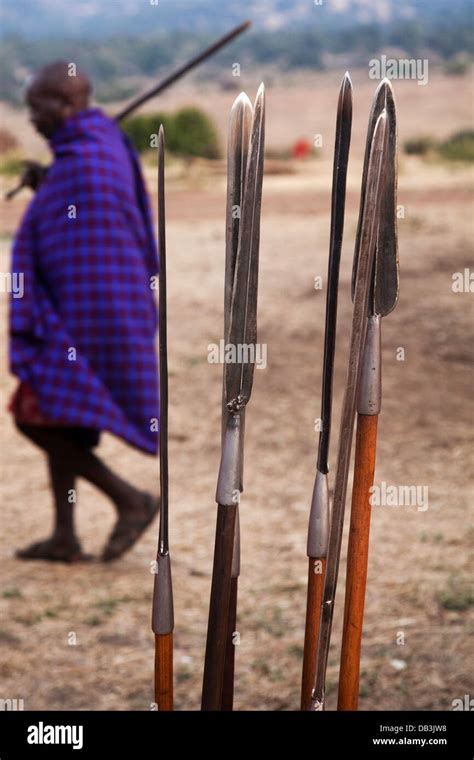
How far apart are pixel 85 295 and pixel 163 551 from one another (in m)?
2.07

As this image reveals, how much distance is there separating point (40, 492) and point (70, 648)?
1.36m

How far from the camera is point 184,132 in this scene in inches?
765

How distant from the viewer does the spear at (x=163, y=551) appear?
119 centimetres

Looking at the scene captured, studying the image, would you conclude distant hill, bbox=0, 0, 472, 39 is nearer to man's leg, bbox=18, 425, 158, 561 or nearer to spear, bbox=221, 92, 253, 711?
man's leg, bbox=18, 425, 158, 561

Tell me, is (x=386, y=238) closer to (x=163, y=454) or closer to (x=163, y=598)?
(x=163, y=454)

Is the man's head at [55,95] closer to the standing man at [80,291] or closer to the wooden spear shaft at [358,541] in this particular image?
the standing man at [80,291]

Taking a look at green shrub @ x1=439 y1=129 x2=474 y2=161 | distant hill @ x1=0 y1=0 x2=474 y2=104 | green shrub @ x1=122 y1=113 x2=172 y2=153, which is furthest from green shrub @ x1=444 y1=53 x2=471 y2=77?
green shrub @ x1=122 y1=113 x2=172 y2=153

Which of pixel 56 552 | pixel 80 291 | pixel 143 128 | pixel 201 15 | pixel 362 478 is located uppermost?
pixel 201 15

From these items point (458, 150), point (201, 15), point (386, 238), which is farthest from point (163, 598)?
point (201, 15)

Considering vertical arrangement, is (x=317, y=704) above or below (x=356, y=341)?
below

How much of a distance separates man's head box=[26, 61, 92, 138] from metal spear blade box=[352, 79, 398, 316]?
2.18m

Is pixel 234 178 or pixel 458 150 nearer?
pixel 234 178

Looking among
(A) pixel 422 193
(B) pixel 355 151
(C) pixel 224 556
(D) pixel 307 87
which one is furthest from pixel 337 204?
(D) pixel 307 87

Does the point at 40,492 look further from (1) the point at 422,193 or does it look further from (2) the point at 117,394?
(1) the point at 422,193
